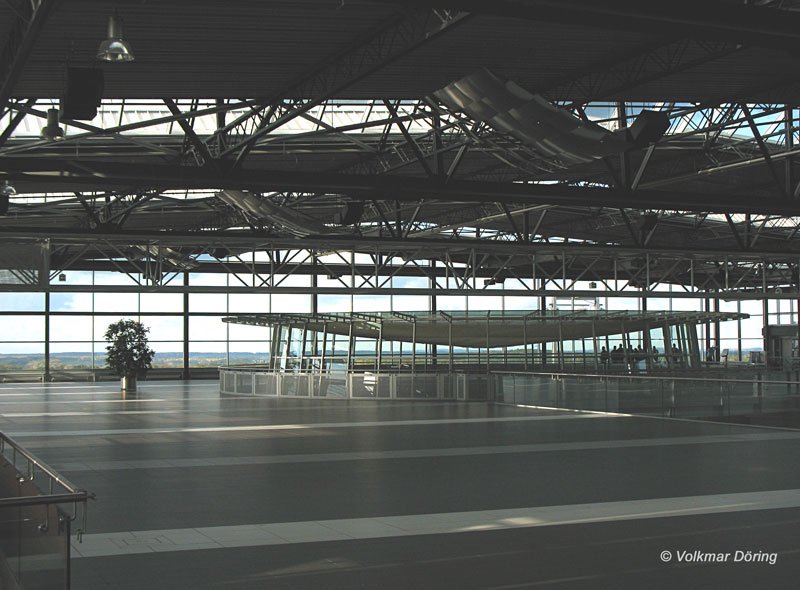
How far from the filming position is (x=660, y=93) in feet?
64.1

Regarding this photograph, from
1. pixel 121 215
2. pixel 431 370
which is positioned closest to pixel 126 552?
pixel 121 215

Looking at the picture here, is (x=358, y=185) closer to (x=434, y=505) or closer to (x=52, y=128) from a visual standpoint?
(x=52, y=128)

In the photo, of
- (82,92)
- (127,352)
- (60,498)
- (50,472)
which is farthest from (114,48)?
(127,352)

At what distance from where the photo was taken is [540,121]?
17203 millimetres

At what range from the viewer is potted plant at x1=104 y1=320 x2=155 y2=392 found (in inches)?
1532

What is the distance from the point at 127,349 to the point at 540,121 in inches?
1041

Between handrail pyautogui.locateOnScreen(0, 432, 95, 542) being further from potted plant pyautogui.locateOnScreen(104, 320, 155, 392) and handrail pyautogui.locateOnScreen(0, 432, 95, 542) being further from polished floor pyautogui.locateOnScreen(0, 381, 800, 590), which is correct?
potted plant pyautogui.locateOnScreen(104, 320, 155, 392)

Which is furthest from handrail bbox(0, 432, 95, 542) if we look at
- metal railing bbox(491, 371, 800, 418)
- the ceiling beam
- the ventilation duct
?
metal railing bbox(491, 371, 800, 418)

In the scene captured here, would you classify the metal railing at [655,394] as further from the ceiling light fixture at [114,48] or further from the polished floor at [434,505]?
the ceiling light fixture at [114,48]

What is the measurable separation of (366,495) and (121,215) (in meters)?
20.0

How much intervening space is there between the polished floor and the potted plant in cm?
1841

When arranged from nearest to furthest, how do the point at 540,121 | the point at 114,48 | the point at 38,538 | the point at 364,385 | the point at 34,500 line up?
the point at 34,500, the point at 38,538, the point at 114,48, the point at 540,121, the point at 364,385

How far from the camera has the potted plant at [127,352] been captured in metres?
38.9

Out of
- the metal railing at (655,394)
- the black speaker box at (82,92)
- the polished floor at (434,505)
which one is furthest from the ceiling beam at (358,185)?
the polished floor at (434,505)
